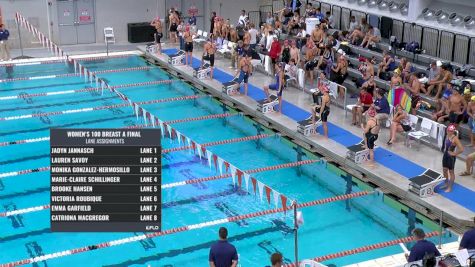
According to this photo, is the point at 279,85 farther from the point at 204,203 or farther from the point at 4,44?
the point at 4,44

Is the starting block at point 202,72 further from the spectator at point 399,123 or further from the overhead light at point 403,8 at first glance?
the spectator at point 399,123

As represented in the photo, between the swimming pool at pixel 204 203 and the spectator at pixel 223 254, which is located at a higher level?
the spectator at pixel 223 254

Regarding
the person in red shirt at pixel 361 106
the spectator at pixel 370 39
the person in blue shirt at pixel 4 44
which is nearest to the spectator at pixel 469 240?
the person in red shirt at pixel 361 106

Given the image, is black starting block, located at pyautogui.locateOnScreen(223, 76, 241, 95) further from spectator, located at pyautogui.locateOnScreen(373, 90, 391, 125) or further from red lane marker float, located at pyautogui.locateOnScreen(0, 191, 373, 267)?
red lane marker float, located at pyautogui.locateOnScreen(0, 191, 373, 267)

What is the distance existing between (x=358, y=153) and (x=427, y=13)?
337 inches

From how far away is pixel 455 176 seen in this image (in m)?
14.9

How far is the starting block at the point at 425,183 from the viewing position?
13930 millimetres

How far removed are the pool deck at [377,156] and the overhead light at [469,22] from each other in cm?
471

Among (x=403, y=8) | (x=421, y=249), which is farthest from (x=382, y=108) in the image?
(x=421, y=249)

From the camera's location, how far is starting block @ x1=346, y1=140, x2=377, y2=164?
15.7m

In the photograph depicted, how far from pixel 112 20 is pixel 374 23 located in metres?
10.8

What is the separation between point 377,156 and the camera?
52.9ft

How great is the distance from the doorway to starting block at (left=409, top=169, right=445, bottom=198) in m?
18.2

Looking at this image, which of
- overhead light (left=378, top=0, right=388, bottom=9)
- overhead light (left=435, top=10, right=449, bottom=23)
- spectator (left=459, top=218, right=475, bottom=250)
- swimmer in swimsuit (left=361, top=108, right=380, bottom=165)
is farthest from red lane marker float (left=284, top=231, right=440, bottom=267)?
overhead light (left=378, top=0, right=388, bottom=9)
